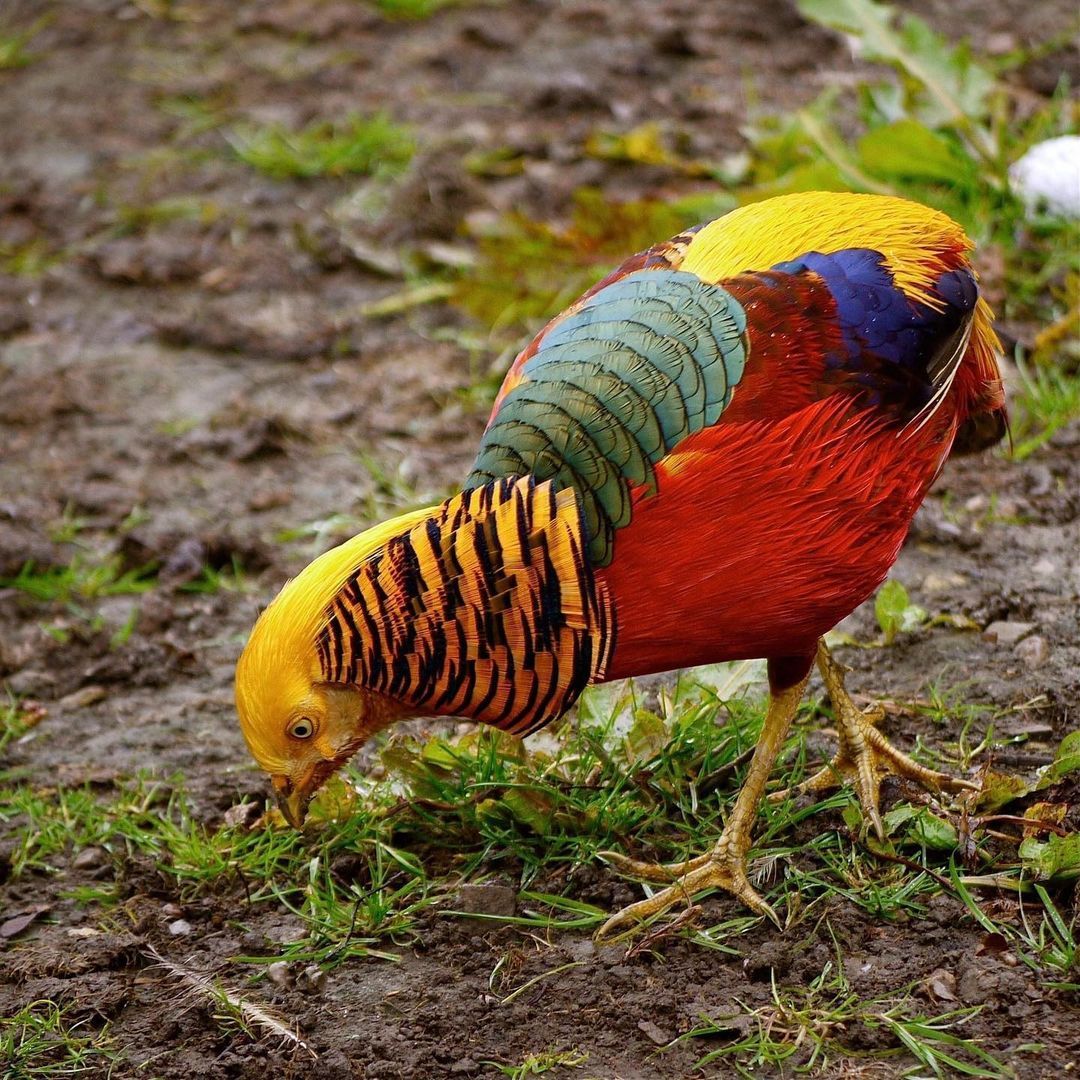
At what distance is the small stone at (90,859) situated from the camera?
3240 mm

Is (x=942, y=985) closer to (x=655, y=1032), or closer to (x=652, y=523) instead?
(x=655, y=1032)

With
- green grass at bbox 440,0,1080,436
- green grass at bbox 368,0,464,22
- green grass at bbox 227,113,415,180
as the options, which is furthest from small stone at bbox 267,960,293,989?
green grass at bbox 368,0,464,22

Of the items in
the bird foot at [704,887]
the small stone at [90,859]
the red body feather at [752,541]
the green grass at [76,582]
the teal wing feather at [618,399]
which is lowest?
the green grass at [76,582]

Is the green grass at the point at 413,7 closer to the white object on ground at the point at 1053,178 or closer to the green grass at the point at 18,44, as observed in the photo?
the green grass at the point at 18,44

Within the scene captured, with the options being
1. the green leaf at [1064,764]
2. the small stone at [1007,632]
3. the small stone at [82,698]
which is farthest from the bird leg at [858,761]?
the small stone at [82,698]

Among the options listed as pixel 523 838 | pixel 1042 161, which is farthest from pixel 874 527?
pixel 1042 161

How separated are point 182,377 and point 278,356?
332 millimetres

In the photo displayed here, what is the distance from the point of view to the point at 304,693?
2.59 meters

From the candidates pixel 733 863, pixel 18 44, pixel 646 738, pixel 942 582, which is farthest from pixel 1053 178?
pixel 18 44

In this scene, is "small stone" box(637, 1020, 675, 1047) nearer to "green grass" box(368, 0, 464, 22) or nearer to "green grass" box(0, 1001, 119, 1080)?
"green grass" box(0, 1001, 119, 1080)

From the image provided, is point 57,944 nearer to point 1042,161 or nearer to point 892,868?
point 892,868

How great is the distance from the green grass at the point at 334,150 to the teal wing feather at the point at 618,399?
3539 millimetres

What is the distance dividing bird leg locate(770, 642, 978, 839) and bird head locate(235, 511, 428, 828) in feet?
3.02

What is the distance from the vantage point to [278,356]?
529 centimetres
